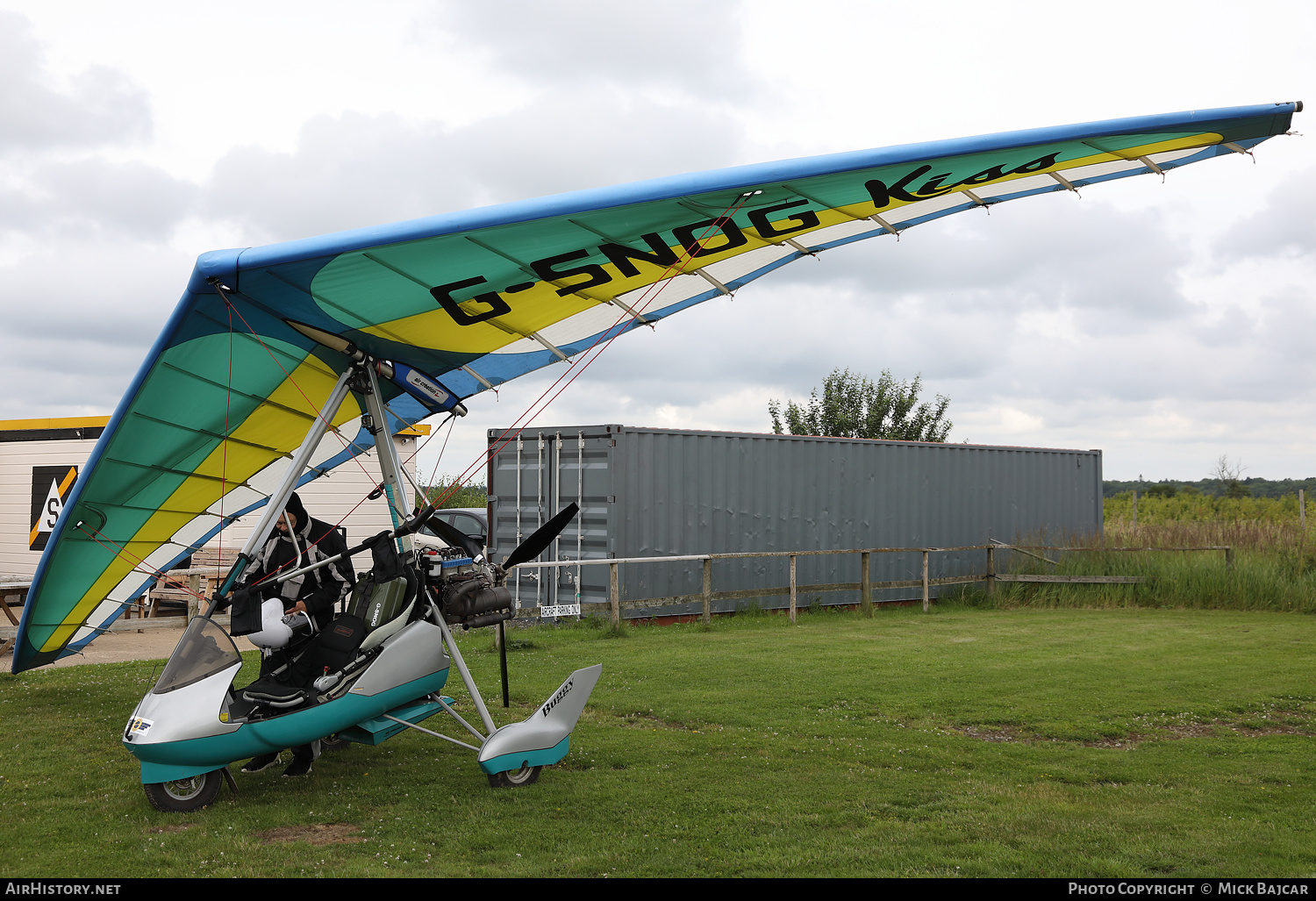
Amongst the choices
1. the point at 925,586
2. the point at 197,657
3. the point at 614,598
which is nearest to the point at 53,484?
the point at 614,598

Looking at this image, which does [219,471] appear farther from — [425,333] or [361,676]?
[361,676]

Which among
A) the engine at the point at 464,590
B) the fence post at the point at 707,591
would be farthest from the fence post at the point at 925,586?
the engine at the point at 464,590

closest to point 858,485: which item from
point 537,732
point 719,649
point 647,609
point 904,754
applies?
point 647,609

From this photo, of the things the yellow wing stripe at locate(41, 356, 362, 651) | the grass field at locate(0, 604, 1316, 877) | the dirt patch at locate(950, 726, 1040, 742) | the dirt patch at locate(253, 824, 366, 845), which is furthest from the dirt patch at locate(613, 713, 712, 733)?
the yellow wing stripe at locate(41, 356, 362, 651)

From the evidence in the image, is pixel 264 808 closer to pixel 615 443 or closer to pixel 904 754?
pixel 904 754

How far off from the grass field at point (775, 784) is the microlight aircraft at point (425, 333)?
18.9 inches

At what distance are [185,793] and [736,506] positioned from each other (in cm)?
1049

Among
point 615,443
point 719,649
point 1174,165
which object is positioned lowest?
point 719,649

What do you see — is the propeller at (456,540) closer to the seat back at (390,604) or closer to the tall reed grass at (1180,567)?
the seat back at (390,604)

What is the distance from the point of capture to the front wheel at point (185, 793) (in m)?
5.26

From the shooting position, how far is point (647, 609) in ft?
44.5

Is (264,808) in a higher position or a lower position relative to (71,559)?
lower

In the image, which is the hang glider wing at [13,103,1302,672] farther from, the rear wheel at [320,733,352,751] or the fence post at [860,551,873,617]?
the fence post at [860,551,873,617]

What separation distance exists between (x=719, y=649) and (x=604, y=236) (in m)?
7.04
